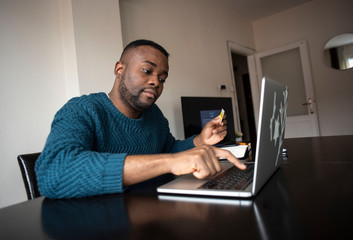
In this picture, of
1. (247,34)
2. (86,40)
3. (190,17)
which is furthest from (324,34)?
(86,40)

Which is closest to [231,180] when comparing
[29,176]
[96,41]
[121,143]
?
[121,143]

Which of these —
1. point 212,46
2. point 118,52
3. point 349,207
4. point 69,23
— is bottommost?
point 349,207

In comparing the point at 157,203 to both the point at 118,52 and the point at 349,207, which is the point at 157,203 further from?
the point at 118,52

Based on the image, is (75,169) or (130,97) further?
(130,97)

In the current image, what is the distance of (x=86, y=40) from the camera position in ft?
6.76

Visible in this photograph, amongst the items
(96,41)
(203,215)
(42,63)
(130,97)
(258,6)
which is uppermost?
(258,6)

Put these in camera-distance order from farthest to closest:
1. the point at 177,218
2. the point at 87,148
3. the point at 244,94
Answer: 1. the point at 244,94
2. the point at 87,148
3. the point at 177,218

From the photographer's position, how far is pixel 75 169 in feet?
2.13

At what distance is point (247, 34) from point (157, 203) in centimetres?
505

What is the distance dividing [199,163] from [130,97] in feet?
2.05

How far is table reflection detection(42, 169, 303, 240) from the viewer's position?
0.36m

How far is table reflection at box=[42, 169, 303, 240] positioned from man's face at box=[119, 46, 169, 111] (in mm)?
594

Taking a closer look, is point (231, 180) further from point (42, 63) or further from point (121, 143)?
point (42, 63)

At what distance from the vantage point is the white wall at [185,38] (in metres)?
2.81
